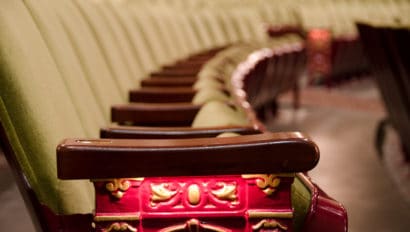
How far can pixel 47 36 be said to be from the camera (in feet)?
1.07

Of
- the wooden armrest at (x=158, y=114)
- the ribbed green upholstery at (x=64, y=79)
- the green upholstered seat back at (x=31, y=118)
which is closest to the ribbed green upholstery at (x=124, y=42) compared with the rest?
the ribbed green upholstery at (x=64, y=79)

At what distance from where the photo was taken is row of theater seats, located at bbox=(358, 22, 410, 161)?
2.16 feet

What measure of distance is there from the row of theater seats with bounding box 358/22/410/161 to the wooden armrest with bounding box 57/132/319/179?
443 millimetres

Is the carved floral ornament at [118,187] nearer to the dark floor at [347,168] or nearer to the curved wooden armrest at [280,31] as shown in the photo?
the dark floor at [347,168]

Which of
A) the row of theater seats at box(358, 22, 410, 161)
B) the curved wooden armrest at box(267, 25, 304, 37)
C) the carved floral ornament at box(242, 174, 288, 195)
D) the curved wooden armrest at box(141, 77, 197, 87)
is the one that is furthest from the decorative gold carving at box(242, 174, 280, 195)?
the curved wooden armrest at box(267, 25, 304, 37)

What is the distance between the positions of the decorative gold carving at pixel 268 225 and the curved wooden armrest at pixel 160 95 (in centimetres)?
27

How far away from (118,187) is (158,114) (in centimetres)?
19

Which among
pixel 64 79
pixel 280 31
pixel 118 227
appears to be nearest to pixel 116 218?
pixel 118 227

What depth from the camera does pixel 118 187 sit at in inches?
9.8

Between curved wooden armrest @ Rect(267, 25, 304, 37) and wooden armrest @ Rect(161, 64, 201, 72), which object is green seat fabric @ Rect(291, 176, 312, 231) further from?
curved wooden armrest @ Rect(267, 25, 304, 37)

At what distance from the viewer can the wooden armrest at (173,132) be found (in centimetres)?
33

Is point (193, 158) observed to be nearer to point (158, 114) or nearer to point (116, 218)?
point (116, 218)

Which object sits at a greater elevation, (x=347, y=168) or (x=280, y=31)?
(x=280, y=31)

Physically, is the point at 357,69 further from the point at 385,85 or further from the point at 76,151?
the point at 76,151
